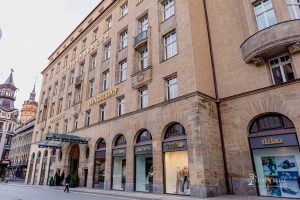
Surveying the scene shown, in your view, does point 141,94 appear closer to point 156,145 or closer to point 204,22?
point 156,145

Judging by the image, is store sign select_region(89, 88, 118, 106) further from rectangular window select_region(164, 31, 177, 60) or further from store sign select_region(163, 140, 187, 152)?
store sign select_region(163, 140, 187, 152)

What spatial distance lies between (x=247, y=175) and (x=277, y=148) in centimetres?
250

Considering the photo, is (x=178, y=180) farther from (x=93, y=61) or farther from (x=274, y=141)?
(x=93, y=61)

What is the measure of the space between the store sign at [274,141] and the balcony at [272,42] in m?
5.04

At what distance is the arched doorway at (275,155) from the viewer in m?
13.1

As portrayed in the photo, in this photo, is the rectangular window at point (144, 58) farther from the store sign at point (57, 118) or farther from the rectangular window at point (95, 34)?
the store sign at point (57, 118)

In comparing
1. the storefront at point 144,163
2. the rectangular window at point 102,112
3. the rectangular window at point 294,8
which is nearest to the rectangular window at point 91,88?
the rectangular window at point 102,112

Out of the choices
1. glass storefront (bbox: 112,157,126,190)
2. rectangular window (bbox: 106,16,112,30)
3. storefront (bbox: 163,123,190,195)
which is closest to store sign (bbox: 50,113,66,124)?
rectangular window (bbox: 106,16,112,30)

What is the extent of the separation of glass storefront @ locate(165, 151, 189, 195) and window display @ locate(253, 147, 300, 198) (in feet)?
15.0

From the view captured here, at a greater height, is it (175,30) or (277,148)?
(175,30)

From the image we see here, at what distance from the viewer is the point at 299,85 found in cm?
1338

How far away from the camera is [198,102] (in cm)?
1548

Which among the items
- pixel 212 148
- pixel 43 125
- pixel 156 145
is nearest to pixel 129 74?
pixel 156 145

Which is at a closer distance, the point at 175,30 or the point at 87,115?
the point at 175,30
